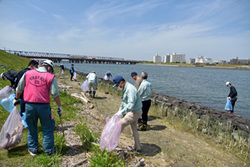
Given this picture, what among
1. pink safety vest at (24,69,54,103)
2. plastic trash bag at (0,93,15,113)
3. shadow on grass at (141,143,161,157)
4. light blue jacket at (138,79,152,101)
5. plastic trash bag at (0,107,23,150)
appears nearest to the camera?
pink safety vest at (24,69,54,103)

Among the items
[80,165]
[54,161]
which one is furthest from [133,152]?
[54,161]

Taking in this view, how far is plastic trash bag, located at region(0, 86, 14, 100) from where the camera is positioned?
4.38 m

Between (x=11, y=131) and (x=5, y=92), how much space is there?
4.82ft

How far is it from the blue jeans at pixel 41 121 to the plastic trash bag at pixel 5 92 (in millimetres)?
1958

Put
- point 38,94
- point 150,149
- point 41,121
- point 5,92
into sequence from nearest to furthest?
1. point 38,94
2. point 41,121
3. point 5,92
4. point 150,149

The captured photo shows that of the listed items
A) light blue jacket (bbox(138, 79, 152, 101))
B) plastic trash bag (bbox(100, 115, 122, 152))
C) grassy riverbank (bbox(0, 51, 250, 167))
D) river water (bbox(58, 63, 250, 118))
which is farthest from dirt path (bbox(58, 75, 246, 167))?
river water (bbox(58, 63, 250, 118))

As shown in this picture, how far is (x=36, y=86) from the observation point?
2963mm

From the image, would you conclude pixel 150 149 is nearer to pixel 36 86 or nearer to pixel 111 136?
pixel 111 136

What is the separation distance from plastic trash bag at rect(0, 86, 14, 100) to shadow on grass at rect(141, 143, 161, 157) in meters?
4.29

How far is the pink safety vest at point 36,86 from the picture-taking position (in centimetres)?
296

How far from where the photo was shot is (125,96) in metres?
3.67

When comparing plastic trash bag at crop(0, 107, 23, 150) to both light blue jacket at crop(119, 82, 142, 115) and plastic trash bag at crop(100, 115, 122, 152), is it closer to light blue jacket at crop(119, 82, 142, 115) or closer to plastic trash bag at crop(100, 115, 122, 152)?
plastic trash bag at crop(100, 115, 122, 152)

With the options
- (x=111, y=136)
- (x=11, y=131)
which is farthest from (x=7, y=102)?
(x=111, y=136)

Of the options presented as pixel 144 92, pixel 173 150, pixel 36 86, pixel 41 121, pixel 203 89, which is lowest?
pixel 203 89
